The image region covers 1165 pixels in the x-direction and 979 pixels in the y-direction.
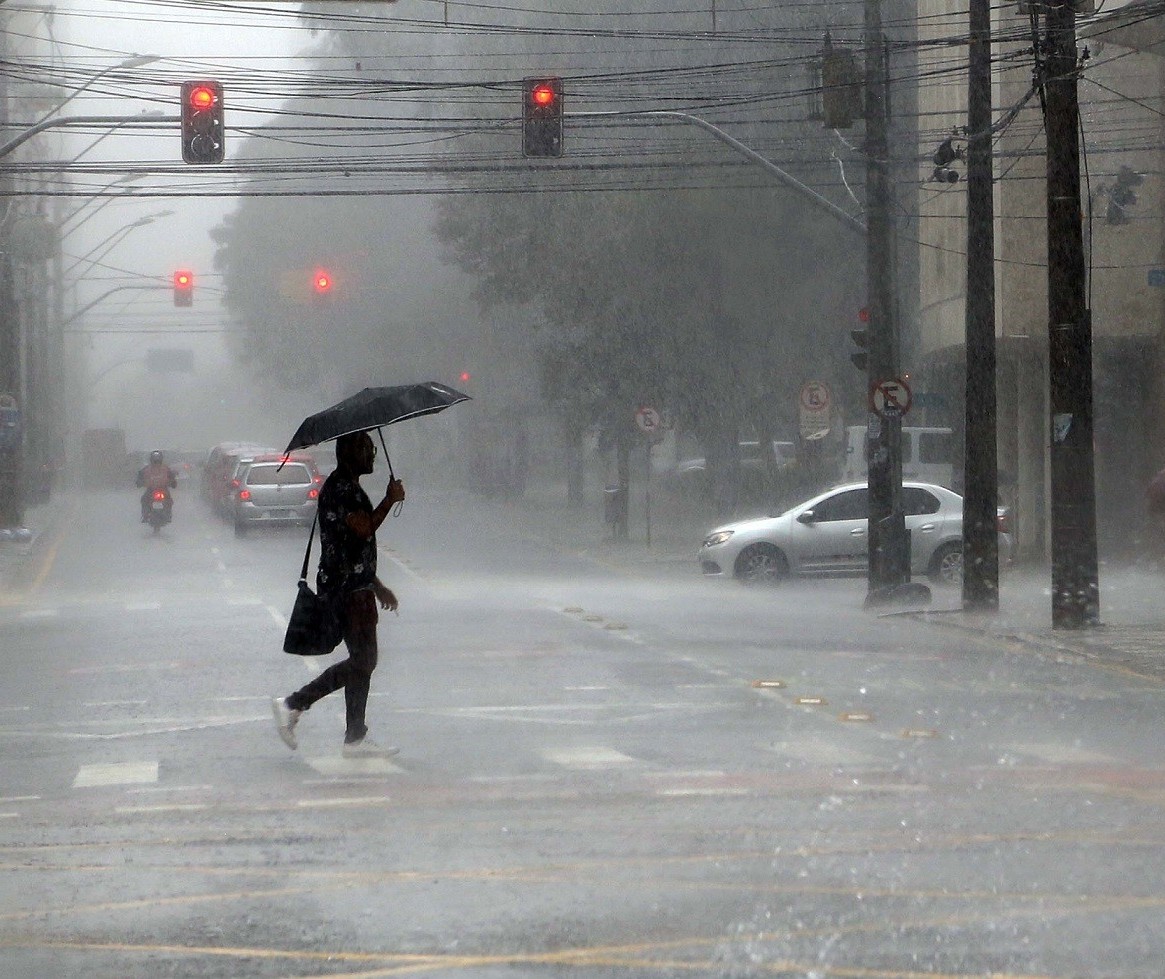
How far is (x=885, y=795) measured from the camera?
32.4 ft

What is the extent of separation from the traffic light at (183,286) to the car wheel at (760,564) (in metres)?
21.1

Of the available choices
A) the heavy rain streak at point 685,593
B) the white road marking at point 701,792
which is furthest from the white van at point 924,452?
the white road marking at point 701,792

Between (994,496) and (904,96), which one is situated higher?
(904,96)

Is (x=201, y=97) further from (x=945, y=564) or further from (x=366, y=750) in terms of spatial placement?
(x=366, y=750)

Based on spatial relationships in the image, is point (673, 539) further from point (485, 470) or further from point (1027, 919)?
point (1027, 919)

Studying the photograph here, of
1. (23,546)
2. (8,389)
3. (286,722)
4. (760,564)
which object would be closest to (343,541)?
(286,722)

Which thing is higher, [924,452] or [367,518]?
[367,518]

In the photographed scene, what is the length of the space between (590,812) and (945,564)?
19820mm

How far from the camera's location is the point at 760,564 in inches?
1117

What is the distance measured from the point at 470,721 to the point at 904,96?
3035cm

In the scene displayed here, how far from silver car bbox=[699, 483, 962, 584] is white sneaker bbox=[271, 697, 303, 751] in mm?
16932

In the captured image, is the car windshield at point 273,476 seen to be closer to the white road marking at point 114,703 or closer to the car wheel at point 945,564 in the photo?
the car wheel at point 945,564

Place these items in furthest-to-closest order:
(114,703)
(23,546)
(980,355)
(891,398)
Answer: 1. (23,546)
2. (891,398)
3. (980,355)
4. (114,703)

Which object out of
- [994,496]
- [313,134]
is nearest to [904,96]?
[994,496]
